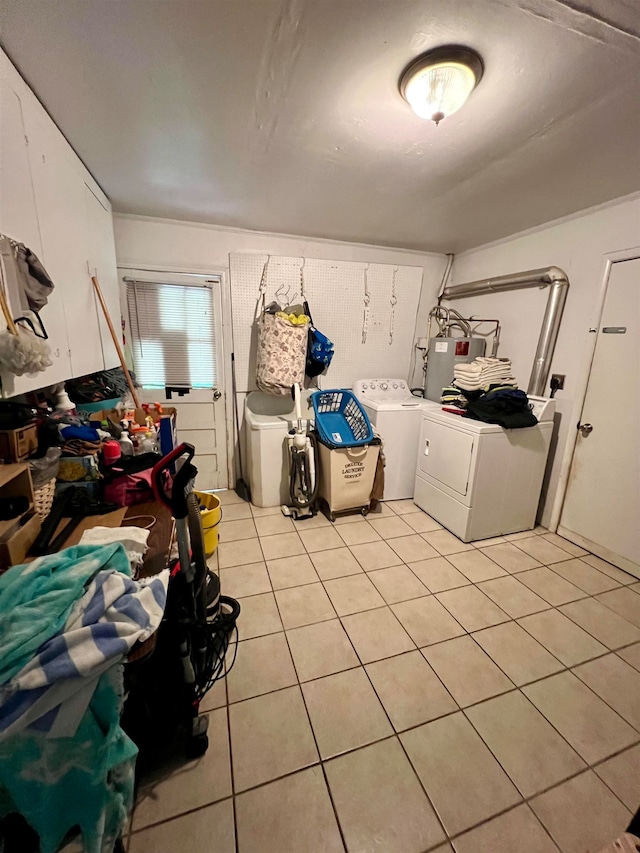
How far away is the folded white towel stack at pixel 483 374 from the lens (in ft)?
8.84

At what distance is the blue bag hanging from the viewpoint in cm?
304

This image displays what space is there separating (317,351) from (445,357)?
1325 mm

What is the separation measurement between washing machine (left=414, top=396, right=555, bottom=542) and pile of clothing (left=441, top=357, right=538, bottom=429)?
0.26ft

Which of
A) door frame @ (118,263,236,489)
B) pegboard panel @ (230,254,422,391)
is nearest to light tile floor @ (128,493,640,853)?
door frame @ (118,263,236,489)

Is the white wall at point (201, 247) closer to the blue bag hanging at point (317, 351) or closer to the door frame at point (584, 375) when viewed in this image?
the blue bag hanging at point (317, 351)

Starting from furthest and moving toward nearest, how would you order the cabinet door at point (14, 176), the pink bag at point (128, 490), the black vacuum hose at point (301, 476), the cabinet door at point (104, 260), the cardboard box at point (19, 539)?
the black vacuum hose at point (301, 476) < the cabinet door at point (104, 260) < the pink bag at point (128, 490) < the cabinet door at point (14, 176) < the cardboard box at point (19, 539)

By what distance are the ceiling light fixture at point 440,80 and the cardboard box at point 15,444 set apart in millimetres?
2012

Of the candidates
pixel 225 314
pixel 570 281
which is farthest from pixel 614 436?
pixel 225 314

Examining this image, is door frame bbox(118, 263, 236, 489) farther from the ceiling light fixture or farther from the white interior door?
the white interior door

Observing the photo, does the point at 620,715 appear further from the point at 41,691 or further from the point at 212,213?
the point at 212,213

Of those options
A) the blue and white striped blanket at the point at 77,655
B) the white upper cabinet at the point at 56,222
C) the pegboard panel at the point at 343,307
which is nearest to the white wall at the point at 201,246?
the pegboard panel at the point at 343,307

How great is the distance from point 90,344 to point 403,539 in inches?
102

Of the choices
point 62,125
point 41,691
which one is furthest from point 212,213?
point 41,691

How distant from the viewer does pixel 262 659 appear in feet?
5.21
